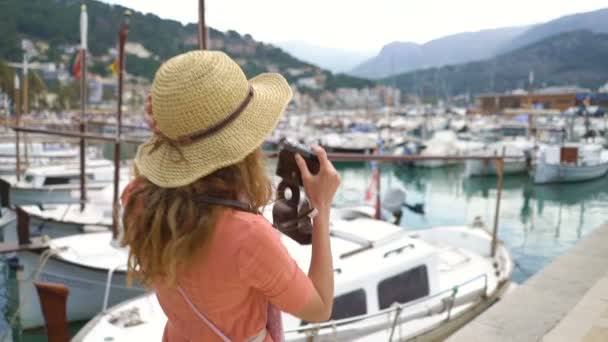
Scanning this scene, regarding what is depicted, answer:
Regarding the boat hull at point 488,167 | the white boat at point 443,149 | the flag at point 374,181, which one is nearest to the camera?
the flag at point 374,181

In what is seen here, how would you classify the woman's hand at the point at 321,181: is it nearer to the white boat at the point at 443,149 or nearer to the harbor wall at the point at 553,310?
the harbor wall at the point at 553,310

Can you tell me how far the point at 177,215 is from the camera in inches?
51.5

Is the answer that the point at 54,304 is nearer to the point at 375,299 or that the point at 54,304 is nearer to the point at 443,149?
the point at 375,299

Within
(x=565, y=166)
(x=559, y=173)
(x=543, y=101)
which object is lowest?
(x=559, y=173)

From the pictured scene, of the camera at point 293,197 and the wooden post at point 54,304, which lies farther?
the wooden post at point 54,304

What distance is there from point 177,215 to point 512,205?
26166mm

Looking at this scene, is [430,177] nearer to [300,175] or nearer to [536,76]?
[300,175]

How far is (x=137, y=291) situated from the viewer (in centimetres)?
859

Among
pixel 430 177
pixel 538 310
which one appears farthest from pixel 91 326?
pixel 430 177

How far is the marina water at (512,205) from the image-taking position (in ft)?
56.8

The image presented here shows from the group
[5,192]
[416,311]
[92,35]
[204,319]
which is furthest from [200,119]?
[92,35]

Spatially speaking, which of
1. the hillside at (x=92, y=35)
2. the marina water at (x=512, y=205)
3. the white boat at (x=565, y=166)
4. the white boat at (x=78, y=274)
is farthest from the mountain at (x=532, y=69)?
the white boat at (x=78, y=274)

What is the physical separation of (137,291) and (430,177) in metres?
28.1

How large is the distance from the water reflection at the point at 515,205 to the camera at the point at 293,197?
13794 mm
